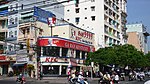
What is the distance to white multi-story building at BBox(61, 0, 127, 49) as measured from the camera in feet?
199

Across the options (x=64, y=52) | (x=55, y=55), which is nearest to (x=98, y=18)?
(x=64, y=52)

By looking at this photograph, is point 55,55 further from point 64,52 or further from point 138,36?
point 138,36

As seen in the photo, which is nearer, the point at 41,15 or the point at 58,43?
the point at 58,43

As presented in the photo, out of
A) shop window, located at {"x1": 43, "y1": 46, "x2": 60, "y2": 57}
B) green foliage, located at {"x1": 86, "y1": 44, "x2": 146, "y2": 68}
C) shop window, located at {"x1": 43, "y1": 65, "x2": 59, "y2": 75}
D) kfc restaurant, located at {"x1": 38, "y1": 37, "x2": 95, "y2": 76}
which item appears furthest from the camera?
green foliage, located at {"x1": 86, "y1": 44, "x2": 146, "y2": 68}

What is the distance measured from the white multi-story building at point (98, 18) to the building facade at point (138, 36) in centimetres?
3487

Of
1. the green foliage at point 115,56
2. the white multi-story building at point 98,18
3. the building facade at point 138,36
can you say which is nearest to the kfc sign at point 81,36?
the white multi-story building at point 98,18

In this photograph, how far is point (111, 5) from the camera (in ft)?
224

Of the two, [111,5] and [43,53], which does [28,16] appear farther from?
[111,5]

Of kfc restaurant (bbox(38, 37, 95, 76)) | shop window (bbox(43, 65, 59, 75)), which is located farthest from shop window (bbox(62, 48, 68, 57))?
shop window (bbox(43, 65, 59, 75))

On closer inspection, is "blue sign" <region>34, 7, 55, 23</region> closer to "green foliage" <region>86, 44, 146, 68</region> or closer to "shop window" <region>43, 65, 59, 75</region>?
"shop window" <region>43, 65, 59, 75</region>

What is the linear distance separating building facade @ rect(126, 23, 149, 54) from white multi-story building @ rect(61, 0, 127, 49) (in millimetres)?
34868

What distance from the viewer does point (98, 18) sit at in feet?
200

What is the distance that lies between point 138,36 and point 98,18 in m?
49.5

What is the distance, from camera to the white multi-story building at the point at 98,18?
2386 inches
